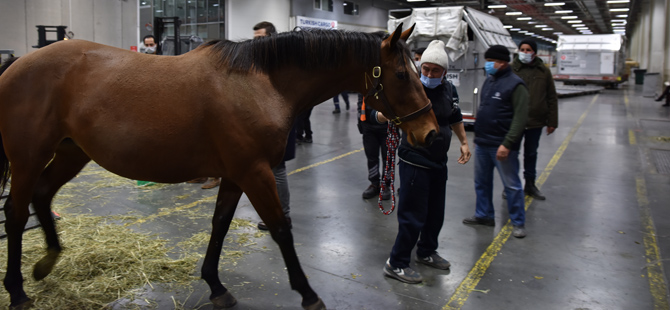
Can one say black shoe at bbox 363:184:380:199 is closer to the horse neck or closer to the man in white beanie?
the man in white beanie

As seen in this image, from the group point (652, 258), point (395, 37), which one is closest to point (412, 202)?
point (395, 37)

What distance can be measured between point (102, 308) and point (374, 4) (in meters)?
31.2

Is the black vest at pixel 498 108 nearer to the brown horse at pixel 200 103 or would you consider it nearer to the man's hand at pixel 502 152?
the man's hand at pixel 502 152

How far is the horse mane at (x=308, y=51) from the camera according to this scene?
122 inches

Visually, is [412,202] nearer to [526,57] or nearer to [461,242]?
[461,242]

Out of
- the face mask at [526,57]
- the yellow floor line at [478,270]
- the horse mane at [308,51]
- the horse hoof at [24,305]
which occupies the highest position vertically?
the face mask at [526,57]

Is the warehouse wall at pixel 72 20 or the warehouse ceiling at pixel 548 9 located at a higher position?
the warehouse ceiling at pixel 548 9

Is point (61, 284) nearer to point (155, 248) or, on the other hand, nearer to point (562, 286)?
point (155, 248)

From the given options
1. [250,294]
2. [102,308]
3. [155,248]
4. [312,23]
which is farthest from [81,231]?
[312,23]

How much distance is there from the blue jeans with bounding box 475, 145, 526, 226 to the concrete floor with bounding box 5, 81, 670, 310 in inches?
8.7

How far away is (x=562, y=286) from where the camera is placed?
382cm

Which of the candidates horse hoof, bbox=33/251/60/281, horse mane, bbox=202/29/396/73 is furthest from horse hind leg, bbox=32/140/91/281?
horse mane, bbox=202/29/396/73

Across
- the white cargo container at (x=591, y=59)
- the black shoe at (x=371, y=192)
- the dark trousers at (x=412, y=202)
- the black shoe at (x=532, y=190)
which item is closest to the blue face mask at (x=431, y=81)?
the dark trousers at (x=412, y=202)

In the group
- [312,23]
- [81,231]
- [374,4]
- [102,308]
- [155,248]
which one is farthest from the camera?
[374,4]
